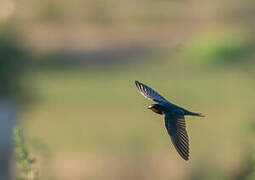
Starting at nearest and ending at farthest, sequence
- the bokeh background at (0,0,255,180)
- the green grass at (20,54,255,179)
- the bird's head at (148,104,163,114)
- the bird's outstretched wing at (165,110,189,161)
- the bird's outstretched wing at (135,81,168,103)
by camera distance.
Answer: the bird's outstretched wing at (165,110,189,161) → the bird's head at (148,104,163,114) → the bird's outstretched wing at (135,81,168,103) → the bokeh background at (0,0,255,180) → the green grass at (20,54,255,179)

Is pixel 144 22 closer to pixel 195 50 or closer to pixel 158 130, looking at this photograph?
pixel 195 50

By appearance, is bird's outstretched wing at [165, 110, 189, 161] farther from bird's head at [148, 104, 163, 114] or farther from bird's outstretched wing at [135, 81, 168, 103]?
bird's outstretched wing at [135, 81, 168, 103]

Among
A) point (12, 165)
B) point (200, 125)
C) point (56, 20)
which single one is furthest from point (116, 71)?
point (12, 165)

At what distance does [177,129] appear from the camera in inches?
211

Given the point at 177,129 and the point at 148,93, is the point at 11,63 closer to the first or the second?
the point at 148,93

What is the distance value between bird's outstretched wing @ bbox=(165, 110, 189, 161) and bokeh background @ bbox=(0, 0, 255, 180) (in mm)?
1209

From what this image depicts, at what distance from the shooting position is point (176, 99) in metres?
18.6

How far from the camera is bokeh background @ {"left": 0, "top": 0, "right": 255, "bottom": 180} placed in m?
12.6

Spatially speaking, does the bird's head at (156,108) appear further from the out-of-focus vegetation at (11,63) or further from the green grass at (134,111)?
the out-of-focus vegetation at (11,63)

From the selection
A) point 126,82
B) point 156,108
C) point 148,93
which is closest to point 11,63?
point 126,82

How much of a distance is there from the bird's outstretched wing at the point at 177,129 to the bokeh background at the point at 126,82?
1.21m

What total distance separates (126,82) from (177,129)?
15.8 meters

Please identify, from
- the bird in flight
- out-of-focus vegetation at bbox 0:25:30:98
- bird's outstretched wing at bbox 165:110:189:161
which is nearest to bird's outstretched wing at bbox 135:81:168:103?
the bird in flight

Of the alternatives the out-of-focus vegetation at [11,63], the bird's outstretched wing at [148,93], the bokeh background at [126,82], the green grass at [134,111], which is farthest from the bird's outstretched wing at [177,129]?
the out-of-focus vegetation at [11,63]
